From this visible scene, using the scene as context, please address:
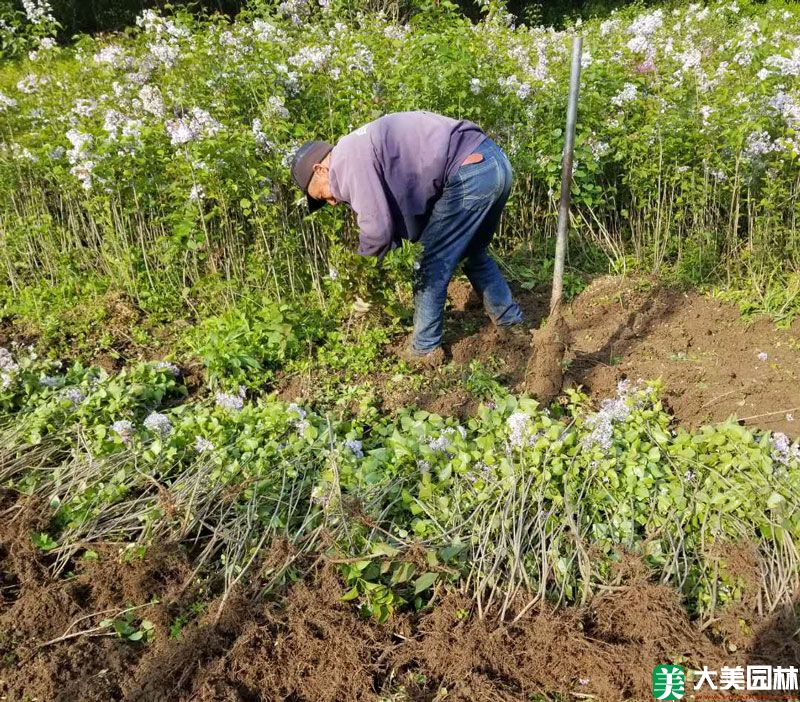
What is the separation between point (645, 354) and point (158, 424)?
2.94 meters

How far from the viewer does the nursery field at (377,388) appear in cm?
210

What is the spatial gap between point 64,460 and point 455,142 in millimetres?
2652

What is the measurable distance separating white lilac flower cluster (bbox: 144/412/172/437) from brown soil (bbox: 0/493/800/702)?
0.84 meters

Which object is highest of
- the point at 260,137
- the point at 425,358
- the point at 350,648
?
the point at 260,137

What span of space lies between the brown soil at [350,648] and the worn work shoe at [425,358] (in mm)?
1828

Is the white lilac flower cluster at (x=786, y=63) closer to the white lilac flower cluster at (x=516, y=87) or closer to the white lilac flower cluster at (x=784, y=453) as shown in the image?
the white lilac flower cluster at (x=516, y=87)

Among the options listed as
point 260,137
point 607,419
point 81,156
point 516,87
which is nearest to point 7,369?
point 81,156

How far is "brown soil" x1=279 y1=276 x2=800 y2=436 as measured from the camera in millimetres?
3332

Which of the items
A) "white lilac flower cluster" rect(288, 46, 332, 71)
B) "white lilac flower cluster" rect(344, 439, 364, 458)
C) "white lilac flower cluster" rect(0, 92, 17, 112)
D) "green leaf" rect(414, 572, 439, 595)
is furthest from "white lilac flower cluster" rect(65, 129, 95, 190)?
"green leaf" rect(414, 572, 439, 595)

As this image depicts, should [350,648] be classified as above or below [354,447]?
below

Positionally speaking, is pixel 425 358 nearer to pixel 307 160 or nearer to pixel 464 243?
pixel 464 243

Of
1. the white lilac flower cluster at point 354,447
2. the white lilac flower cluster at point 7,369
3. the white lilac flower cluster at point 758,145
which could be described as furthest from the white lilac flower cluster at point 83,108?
the white lilac flower cluster at point 758,145

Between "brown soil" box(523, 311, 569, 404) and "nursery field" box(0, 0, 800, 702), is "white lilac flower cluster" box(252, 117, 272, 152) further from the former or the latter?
"brown soil" box(523, 311, 569, 404)

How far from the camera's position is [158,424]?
296 centimetres
